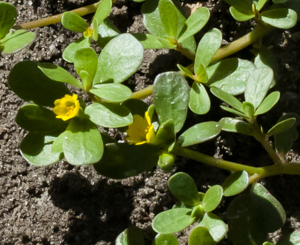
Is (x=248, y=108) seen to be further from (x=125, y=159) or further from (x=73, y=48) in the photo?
(x=73, y=48)

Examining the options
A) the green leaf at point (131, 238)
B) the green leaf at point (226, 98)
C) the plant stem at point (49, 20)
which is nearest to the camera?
the green leaf at point (226, 98)

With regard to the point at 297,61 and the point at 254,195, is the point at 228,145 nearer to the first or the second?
the point at 254,195

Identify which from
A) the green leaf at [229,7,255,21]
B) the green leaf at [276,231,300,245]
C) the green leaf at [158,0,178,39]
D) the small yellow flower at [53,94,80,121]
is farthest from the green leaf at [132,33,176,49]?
the green leaf at [276,231,300,245]

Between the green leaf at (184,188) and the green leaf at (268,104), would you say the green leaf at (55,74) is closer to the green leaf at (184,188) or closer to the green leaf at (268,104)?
the green leaf at (184,188)

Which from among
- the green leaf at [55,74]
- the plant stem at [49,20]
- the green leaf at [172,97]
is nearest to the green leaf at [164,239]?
the green leaf at [172,97]

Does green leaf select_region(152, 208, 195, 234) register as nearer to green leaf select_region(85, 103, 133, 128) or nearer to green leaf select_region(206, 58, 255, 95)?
green leaf select_region(85, 103, 133, 128)

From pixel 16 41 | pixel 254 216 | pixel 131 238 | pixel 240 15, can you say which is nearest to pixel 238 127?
pixel 254 216
